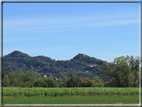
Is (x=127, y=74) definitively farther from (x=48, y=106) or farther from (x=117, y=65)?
(x=48, y=106)

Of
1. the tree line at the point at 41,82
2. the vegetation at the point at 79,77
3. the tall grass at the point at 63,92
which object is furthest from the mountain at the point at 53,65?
the tall grass at the point at 63,92

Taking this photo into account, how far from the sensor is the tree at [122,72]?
28.8m

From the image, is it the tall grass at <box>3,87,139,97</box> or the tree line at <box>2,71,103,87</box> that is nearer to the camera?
the tall grass at <box>3,87,139,97</box>

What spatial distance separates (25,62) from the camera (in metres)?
70.0

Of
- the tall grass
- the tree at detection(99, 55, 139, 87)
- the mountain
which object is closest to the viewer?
the tall grass

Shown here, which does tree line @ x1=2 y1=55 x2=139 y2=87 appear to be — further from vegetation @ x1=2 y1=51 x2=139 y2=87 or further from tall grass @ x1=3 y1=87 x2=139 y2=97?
tall grass @ x1=3 y1=87 x2=139 y2=97

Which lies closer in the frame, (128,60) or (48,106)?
(48,106)

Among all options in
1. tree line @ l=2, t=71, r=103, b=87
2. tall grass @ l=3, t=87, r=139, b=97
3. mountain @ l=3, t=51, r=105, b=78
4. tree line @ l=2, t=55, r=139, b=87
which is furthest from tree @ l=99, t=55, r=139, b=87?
mountain @ l=3, t=51, r=105, b=78

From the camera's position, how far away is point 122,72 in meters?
30.3

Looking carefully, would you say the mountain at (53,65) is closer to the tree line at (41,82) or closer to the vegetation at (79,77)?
the vegetation at (79,77)

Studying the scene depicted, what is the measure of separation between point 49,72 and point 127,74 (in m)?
37.7

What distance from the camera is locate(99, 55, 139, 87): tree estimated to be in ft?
94.6

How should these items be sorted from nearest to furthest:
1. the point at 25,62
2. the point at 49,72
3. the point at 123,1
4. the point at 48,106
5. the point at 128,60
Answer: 1. the point at 123,1
2. the point at 48,106
3. the point at 128,60
4. the point at 49,72
5. the point at 25,62

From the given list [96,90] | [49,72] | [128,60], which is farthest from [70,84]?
[49,72]
